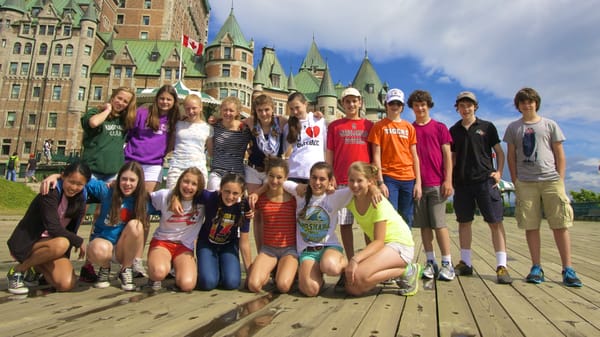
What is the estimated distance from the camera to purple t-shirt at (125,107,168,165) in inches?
167

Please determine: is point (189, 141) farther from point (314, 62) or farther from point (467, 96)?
point (314, 62)

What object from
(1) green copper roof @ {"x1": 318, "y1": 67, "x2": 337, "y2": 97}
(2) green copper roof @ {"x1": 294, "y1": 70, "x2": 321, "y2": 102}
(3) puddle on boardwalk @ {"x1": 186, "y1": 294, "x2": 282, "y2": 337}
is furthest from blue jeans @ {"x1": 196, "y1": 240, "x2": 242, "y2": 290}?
(2) green copper roof @ {"x1": 294, "y1": 70, "x2": 321, "y2": 102}

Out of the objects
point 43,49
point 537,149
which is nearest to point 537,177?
point 537,149

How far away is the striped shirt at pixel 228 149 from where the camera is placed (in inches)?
170

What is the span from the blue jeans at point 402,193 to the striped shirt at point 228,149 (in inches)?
70.1

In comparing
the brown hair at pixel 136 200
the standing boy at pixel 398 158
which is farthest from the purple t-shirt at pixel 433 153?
the brown hair at pixel 136 200

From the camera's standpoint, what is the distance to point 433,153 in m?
4.38

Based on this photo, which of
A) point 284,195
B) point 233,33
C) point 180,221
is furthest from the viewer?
point 233,33

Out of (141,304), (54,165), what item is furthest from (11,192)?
(141,304)

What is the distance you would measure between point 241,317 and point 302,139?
243 cm

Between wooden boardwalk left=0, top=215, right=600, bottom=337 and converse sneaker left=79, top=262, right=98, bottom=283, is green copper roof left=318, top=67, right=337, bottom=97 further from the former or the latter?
converse sneaker left=79, top=262, right=98, bottom=283

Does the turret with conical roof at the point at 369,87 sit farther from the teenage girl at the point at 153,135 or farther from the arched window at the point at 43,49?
the teenage girl at the point at 153,135

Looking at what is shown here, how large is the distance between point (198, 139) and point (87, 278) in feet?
6.30

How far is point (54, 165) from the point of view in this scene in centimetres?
2984
